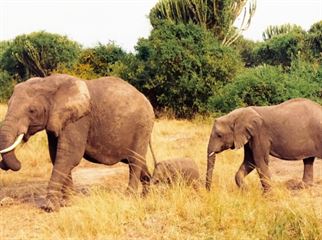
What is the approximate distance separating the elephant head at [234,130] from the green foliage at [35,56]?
Answer: 2753 centimetres

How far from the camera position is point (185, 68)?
20.5 m

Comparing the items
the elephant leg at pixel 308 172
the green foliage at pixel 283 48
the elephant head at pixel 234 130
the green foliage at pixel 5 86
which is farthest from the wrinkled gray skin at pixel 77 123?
the green foliage at pixel 283 48

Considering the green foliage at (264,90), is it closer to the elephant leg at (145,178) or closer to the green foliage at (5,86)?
the elephant leg at (145,178)

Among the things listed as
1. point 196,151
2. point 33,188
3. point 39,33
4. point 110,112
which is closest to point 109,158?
point 110,112

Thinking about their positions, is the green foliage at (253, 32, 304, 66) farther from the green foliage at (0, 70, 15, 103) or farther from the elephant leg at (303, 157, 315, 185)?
the elephant leg at (303, 157, 315, 185)

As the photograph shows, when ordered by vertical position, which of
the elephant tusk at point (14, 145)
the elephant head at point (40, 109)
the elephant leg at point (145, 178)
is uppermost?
the elephant head at point (40, 109)

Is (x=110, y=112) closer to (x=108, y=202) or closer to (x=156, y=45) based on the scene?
(x=108, y=202)

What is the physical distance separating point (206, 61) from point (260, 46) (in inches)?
963

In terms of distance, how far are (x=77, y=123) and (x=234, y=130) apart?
8.03 feet

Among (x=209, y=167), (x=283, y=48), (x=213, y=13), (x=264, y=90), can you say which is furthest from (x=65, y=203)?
(x=283, y=48)

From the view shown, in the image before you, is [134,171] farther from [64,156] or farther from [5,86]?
[5,86]

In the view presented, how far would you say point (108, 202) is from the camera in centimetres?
612

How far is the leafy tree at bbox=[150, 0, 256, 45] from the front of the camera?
2471 centimetres

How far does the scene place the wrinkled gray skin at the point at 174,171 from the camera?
790 centimetres
